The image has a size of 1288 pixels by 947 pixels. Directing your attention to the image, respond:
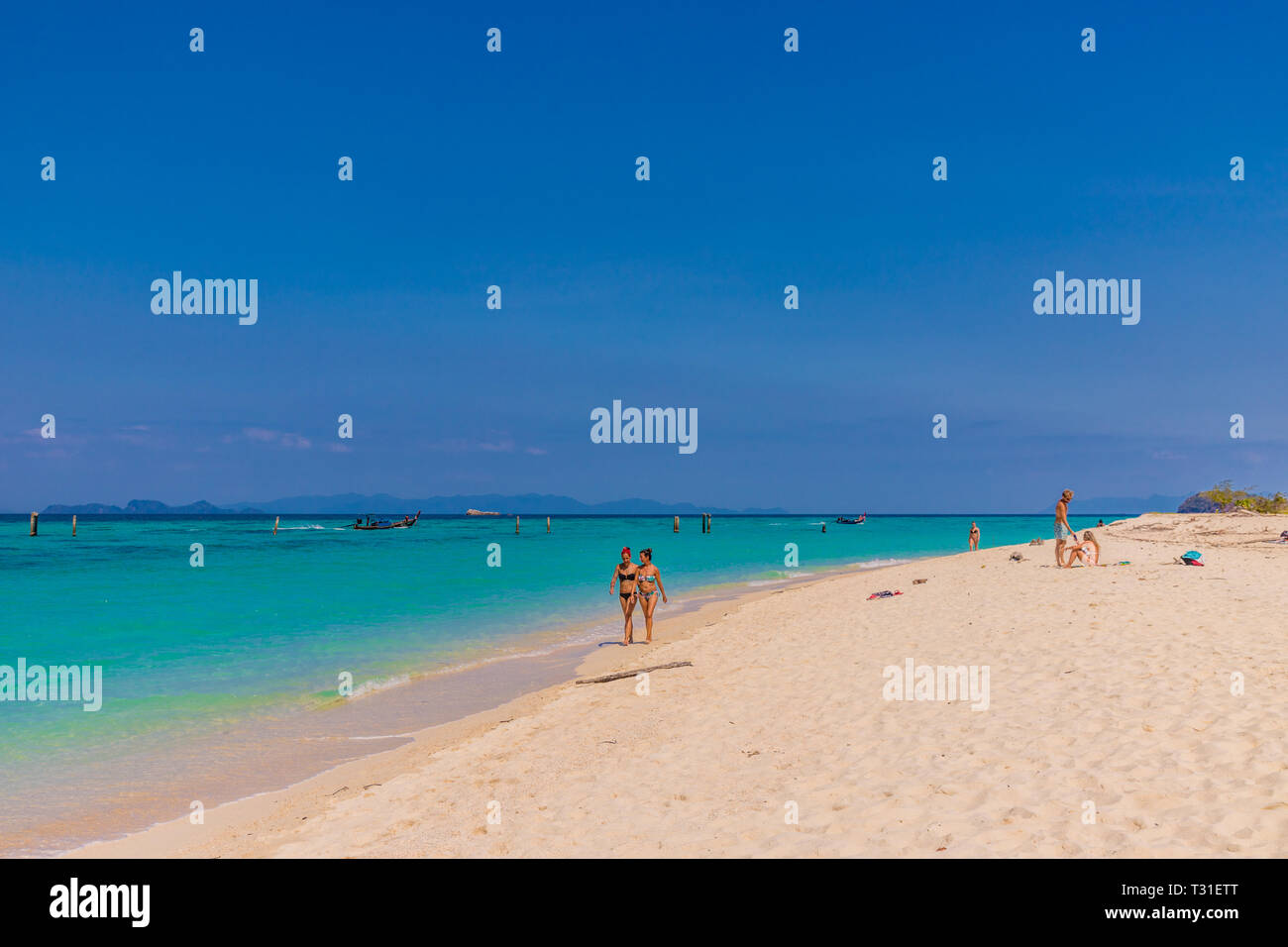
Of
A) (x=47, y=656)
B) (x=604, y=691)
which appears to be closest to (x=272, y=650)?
(x=47, y=656)

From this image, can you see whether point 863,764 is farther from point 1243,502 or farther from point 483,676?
point 1243,502

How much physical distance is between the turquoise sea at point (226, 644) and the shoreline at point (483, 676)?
208mm

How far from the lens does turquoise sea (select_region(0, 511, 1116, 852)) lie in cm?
920

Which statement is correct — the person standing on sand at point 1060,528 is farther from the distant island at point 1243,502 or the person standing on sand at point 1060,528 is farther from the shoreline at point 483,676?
the distant island at point 1243,502

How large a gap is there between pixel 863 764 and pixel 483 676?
10.1 metres

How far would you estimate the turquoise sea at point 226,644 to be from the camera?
920cm

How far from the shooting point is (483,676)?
15.2m

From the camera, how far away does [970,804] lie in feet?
18.5
